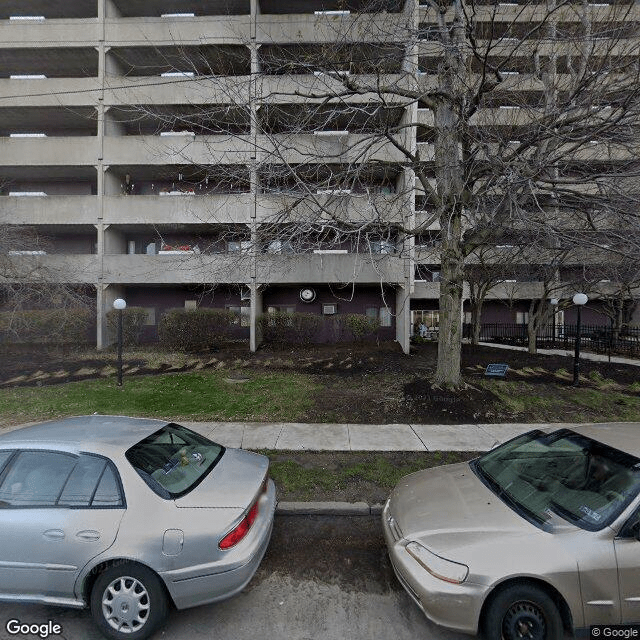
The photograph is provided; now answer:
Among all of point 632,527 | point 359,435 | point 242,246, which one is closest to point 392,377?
point 359,435

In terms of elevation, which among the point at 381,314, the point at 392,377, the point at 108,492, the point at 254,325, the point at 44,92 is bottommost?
the point at 392,377

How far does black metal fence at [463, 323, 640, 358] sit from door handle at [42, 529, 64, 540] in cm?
1803

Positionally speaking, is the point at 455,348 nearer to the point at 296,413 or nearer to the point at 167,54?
the point at 296,413

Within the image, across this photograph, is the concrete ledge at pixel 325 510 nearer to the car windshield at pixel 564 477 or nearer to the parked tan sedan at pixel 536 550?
the parked tan sedan at pixel 536 550

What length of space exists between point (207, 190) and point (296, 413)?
1417 centimetres

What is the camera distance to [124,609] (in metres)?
2.33

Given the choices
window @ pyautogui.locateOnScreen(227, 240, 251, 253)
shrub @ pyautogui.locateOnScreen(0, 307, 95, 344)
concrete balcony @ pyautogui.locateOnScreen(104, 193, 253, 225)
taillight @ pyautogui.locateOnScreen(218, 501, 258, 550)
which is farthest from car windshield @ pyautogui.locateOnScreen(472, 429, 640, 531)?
shrub @ pyautogui.locateOnScreen(0, 307, 95, 344)

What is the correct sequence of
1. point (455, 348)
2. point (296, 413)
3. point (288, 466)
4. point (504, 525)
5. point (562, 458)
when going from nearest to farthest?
point (504, 525) → point (562, 458) → point (288, 466) → point (296, 413) → point (455, 348)

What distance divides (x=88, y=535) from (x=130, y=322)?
14349 millimetres

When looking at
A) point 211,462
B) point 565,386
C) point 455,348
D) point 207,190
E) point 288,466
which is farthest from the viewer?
point 207,190

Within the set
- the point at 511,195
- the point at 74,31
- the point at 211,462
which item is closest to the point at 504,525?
the point at 211,462

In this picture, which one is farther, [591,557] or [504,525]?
[504,525]

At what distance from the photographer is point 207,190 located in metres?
17.3

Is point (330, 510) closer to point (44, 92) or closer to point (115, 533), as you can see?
point (115, 533)
